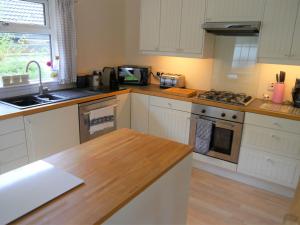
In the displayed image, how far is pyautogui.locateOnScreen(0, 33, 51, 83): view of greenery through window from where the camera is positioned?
2.68 metres

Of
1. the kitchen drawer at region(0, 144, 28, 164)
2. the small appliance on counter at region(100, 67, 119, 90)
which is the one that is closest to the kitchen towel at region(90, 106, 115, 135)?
the small appliance on counter at region(100, 67, 119, 90)

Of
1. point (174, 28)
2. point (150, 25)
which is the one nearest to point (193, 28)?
point (174, 28)

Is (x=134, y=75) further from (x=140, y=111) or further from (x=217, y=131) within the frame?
(x=217, y=131)

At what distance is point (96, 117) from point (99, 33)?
1364 mm

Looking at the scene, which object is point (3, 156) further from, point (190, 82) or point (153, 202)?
point (190, 82)

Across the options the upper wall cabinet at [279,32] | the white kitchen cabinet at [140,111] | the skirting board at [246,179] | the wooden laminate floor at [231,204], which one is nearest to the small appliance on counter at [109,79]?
the white kitchen cabinet at [140,111]

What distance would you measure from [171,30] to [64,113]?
1.74 meters

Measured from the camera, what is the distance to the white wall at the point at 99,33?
11.0 feet

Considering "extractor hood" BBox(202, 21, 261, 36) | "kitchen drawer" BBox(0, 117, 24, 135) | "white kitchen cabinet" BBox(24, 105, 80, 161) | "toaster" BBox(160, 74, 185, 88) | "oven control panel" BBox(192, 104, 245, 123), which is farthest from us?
"toaster" BBox(160, 74, 185, 88)

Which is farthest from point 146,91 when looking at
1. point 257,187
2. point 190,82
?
point 257,187

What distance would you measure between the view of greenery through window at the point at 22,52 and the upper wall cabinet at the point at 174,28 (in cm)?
134

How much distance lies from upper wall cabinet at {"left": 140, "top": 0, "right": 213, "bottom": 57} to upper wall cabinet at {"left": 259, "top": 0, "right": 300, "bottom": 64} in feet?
2.32

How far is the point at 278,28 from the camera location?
2.57 m

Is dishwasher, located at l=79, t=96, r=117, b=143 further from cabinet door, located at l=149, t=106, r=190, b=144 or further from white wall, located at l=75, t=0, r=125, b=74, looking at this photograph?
white wall, located at l=75, t=0, r=125, b=74
